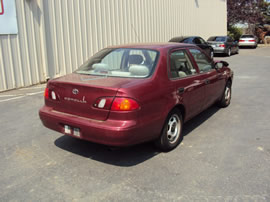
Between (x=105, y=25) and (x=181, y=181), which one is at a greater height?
(x=105, y=25)

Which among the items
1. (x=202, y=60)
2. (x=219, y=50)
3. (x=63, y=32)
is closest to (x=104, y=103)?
(x=202, y=60)

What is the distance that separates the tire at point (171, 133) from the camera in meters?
3.97

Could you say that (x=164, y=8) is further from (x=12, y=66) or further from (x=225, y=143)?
(x=225, y=143)

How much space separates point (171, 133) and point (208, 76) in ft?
5.00

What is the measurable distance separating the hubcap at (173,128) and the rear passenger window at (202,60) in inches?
47.8

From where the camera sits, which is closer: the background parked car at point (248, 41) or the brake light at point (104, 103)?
the brake light at point (104, 103)

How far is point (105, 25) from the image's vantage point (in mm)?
12203

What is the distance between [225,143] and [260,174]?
103cm

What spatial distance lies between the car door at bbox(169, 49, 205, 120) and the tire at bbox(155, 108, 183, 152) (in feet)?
0.75

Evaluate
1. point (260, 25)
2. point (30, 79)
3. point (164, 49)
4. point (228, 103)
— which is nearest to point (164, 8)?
point (30, 79)

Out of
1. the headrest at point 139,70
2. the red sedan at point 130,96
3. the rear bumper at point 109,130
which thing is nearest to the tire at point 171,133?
the red sedan at point 130,96

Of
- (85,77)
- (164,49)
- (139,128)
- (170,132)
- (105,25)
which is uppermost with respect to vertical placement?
(105,25)

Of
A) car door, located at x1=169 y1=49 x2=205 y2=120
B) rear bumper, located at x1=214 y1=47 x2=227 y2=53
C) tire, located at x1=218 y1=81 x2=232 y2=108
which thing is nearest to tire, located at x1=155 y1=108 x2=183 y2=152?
car door, located at x1=169 y1=49 x2=205 y2=120

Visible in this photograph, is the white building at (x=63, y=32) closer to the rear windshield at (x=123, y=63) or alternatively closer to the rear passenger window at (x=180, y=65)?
the rear windshield at (x=123, y=63)
